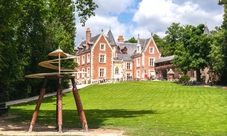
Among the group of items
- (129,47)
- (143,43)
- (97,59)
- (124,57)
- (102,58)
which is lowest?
(97,59)

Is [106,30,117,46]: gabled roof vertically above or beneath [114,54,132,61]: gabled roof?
above

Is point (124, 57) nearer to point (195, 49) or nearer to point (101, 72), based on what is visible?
point (101, 72)

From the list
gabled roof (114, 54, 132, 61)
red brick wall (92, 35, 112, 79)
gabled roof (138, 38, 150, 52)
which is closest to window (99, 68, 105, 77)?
red brick wall (92, 35, 112, 79)

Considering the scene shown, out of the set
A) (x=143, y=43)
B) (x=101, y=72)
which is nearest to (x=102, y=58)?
(x=101, y=72)

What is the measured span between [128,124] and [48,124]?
377 centimetres

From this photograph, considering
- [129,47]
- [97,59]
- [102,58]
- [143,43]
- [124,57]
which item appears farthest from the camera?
[129,47]

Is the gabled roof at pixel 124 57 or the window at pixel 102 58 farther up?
the gabled roof at pixel 124 57

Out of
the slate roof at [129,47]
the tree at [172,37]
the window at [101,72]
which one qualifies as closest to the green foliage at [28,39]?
the window at [101,72]

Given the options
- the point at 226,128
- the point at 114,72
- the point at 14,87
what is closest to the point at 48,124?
the point at 226,128

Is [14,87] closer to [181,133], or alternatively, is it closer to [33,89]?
[33,89]

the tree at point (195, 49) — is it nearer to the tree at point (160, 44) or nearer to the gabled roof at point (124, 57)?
the gabled roof at point (124, 57)

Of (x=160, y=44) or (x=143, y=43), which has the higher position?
(x=160, y=44)

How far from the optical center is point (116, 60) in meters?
60.3

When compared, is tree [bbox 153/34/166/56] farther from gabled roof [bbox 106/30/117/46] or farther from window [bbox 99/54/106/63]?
window [bbox 99/54/106/63]
